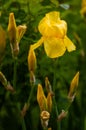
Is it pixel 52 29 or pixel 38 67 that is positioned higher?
pixel 52 29

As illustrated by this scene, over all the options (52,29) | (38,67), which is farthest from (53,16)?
(38,67)

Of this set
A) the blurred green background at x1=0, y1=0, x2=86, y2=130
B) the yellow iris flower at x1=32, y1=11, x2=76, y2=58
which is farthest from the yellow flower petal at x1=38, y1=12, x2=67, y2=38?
Result: the blurred green background at x1=0, y1=0, x2=86, y2=130

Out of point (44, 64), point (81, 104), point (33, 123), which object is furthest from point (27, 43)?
point (81, 104)

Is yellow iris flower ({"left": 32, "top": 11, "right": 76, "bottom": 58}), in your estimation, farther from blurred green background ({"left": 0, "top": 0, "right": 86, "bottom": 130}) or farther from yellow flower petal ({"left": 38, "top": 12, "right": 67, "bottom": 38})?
blurred green background ({"left": 0, "top": 0, "right": 86, "bottom": 130})

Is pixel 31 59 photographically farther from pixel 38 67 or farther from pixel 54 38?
pixel 38 67

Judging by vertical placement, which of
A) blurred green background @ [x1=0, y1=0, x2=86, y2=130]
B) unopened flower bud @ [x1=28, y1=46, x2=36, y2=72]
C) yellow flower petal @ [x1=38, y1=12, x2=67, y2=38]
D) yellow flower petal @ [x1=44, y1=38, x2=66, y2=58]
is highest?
yellow flower petal @ [x1=38, y1=12, x2=67, y2=38]

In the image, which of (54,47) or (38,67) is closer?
(54,47)
